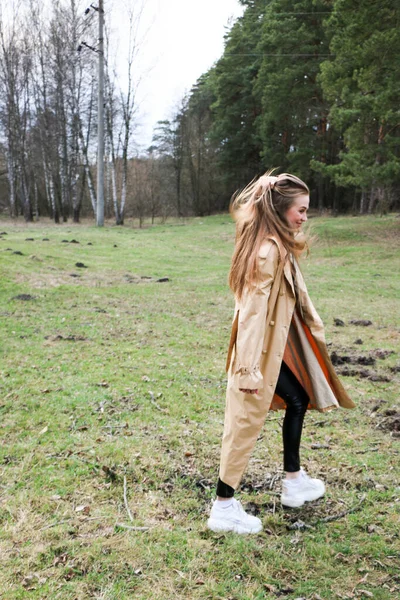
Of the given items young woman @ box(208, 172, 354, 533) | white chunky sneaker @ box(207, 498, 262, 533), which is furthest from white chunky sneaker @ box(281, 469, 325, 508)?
white chunky sneaker @ box(207, 498, 262, 533)

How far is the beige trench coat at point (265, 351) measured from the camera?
2471mm

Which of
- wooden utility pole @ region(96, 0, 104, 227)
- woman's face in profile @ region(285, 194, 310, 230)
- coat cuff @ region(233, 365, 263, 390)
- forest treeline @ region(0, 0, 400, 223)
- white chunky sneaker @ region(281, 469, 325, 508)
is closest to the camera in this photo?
coat cuff @ region(233, 365, 263, 390)

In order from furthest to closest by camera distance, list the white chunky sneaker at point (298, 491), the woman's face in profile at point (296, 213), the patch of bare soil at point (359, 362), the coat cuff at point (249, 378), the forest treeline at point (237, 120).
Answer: the forest treeline at point (237, 120) < the patch of bare soil at point (359, 362) < the white chunky sneaker at point (298, 491) < the woman's face in profile at point (296, 213) < the coat cuff at point (249, 378)

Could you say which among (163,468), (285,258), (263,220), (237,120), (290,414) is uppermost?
(237,120)

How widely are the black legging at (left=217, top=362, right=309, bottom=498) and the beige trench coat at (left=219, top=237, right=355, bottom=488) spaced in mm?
57

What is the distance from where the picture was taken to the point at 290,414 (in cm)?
281

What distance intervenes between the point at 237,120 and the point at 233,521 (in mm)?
35483

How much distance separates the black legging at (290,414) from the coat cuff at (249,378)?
1.10 feet

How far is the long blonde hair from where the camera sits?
A: 2.65m

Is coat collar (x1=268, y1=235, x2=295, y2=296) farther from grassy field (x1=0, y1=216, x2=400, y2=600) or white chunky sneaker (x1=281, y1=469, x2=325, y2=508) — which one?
grassy field (x1=0, y1=216, x2=400, y2=600)

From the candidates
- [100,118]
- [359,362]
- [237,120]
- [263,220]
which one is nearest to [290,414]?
[263,220]

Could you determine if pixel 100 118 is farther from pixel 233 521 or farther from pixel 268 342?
pixel 233 521

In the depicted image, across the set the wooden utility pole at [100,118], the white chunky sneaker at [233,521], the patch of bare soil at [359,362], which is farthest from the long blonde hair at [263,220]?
the wooden utility pole at [100,118]

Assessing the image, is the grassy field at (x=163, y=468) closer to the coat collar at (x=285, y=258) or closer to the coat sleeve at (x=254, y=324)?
the coat sleeve at (x=254, y=324)
